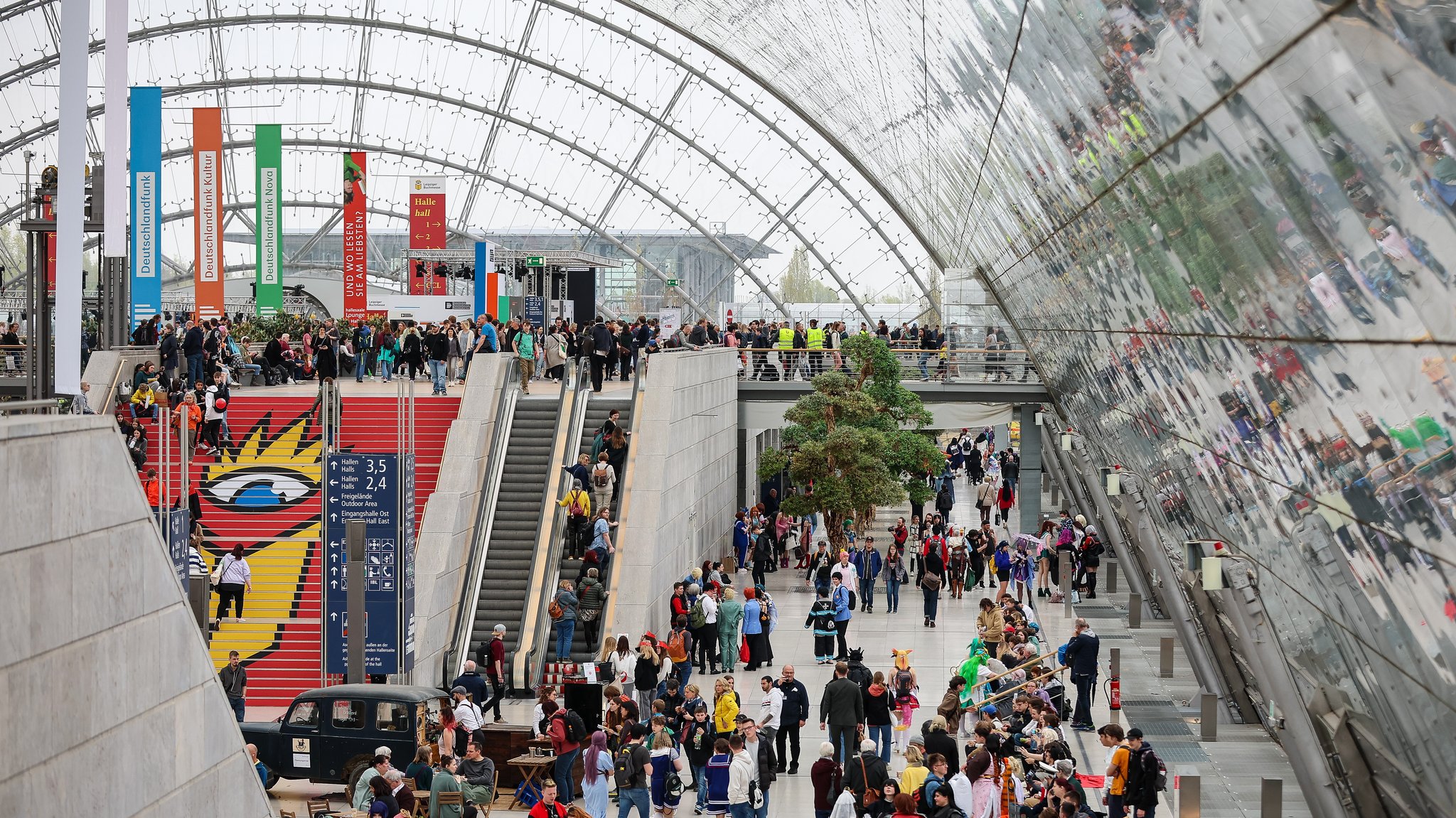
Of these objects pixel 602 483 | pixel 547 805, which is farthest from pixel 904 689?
pixel 602 483

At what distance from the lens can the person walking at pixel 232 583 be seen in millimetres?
21938

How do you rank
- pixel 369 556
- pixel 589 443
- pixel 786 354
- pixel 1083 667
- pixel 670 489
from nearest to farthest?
pixel 1083 667 < pixel 369 556 < pixel 670 489 < pixel 589 443 < pixel 786 354

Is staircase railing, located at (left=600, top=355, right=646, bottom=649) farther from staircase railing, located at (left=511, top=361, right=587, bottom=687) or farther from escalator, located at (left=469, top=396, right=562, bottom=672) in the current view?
escalator, located at (left=469, top=396, right=562, bottom=672)

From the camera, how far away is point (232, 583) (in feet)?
72.0

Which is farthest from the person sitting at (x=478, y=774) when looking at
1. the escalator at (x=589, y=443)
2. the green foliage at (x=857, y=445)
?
the green foliage at (x=857, y=445)

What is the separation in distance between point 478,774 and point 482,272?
3419cm

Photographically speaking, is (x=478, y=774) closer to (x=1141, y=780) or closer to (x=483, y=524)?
(x=1141, y=780)

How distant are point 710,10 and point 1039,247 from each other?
3253 centimetres

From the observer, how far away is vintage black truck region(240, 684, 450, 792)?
15.6 meters

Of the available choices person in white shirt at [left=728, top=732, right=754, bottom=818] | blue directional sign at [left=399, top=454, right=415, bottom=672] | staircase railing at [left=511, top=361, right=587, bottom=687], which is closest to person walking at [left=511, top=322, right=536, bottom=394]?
staircase railing at [left=511, top=361, right=587, bottom=687]

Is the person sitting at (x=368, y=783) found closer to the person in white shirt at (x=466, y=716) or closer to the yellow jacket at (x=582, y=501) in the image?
the person in white shirt at (x=466, y=716)

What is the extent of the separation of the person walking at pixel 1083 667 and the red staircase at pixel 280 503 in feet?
35.5

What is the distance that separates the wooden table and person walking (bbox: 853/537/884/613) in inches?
478

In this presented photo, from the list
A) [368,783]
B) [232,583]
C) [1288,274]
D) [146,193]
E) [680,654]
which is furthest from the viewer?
[146,193]
